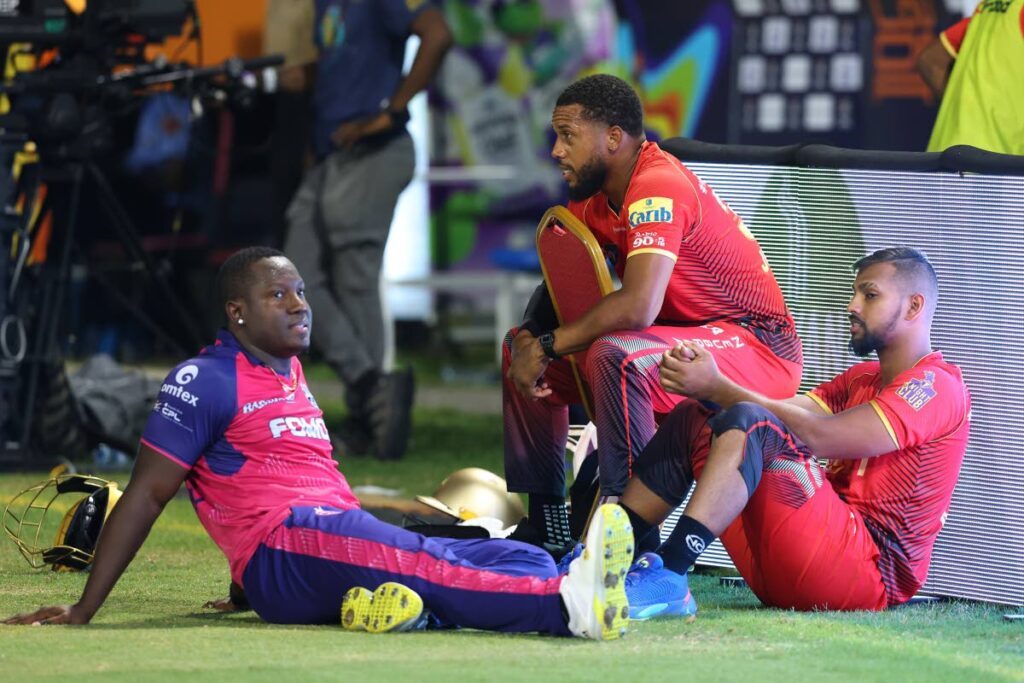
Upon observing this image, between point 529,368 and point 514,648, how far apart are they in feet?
4.00

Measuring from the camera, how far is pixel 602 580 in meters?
4.32

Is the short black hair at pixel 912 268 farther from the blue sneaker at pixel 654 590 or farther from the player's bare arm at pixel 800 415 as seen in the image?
the blue sneaker at pixel 654 590

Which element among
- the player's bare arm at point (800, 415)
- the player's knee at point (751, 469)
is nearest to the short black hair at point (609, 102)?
the player's bare arm at point (800, 415)

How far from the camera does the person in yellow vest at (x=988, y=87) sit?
6.66m

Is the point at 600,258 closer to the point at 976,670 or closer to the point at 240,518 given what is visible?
the point at 240,518

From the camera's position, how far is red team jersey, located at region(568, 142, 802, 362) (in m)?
5.19

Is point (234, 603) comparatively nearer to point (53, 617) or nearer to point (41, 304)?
point (53, 617)

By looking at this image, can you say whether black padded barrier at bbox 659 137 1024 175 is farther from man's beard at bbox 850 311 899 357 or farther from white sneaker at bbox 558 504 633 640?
white sneaker at bbox 558 504 633 640

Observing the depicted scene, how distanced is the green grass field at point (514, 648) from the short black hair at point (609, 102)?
1471 millimetres

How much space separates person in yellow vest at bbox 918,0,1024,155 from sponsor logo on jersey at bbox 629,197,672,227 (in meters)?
1.94

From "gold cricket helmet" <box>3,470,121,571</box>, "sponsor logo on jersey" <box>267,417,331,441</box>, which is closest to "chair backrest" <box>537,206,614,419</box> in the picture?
"sponsor logo on jersey" <box>267,417,331,441</box>

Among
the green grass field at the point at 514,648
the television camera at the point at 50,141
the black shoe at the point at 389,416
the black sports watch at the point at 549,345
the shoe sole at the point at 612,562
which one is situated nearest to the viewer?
the green grass field at the point at 514,648

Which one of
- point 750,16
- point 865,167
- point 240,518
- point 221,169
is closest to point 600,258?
point 865,167

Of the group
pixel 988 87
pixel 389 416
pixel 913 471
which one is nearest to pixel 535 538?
pixel 913 471
